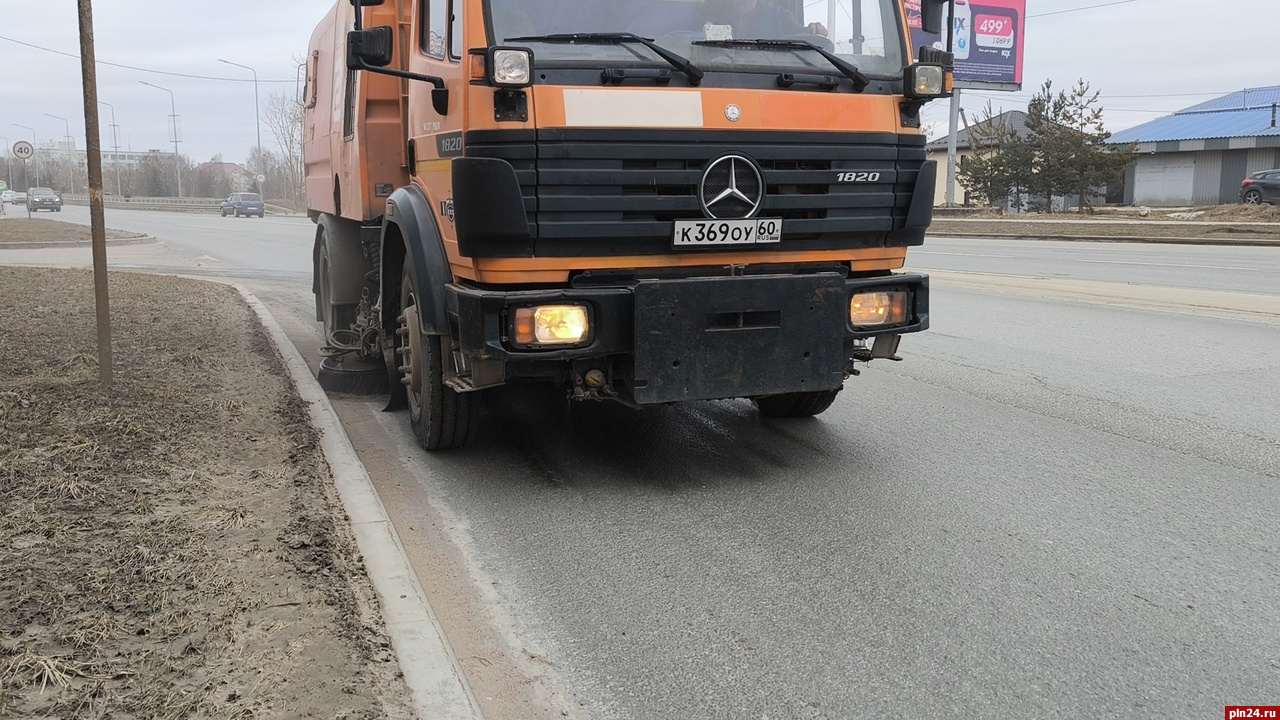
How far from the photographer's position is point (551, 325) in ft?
15.9

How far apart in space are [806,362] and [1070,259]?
15.9 metres

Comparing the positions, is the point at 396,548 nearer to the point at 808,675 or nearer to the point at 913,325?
the point at 808,675

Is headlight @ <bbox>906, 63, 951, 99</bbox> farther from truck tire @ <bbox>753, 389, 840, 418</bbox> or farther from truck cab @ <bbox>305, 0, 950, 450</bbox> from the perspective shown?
truck tire @ <bbox>753, 389, 840, 418</bbox>

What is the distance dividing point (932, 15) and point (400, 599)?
4.03 m

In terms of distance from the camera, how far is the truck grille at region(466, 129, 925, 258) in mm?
4746

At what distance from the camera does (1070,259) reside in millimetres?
19344

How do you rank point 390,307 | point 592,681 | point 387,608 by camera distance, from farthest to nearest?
point 390,307 < point 387,608 < point 592,681

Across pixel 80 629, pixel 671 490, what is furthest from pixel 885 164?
pixel 80 629

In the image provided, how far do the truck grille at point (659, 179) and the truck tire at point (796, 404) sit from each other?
4.14 ft

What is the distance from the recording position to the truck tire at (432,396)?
5.60 m

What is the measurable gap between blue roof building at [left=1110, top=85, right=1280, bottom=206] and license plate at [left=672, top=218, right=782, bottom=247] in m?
48.6

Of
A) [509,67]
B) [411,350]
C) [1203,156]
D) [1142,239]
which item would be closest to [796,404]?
[411,350]

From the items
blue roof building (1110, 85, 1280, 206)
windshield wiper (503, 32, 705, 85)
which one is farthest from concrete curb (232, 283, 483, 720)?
blue roof building (1110, 85, 1280, 206)

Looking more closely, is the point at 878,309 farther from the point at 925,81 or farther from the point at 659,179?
the point at 659,179
